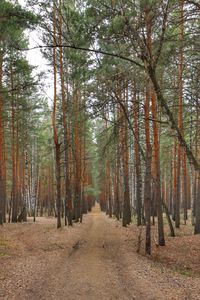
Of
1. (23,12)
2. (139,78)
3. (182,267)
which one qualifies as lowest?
(182,267)

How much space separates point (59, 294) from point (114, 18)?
6.94m

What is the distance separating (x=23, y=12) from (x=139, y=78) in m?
4.16

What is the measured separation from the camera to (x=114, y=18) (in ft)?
29.8

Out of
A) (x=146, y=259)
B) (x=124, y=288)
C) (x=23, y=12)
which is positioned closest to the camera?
(x=124, y=288)

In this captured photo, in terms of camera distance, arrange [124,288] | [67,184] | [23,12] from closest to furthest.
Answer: [124,288] → [23,12] → [67,184]

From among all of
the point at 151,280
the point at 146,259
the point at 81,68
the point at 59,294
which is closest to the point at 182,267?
the point at 146,259

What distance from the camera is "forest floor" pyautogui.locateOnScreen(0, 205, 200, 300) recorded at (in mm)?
7911

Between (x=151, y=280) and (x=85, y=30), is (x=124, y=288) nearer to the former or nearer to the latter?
(x=151, y=280)

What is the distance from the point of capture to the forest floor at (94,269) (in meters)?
7.91

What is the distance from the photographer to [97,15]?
374 inches

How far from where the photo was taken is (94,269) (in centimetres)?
1021

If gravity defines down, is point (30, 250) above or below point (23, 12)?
below

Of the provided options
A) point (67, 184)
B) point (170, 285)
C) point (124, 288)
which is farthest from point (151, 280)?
point (67, 184)

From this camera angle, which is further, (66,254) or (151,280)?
(66,254)
